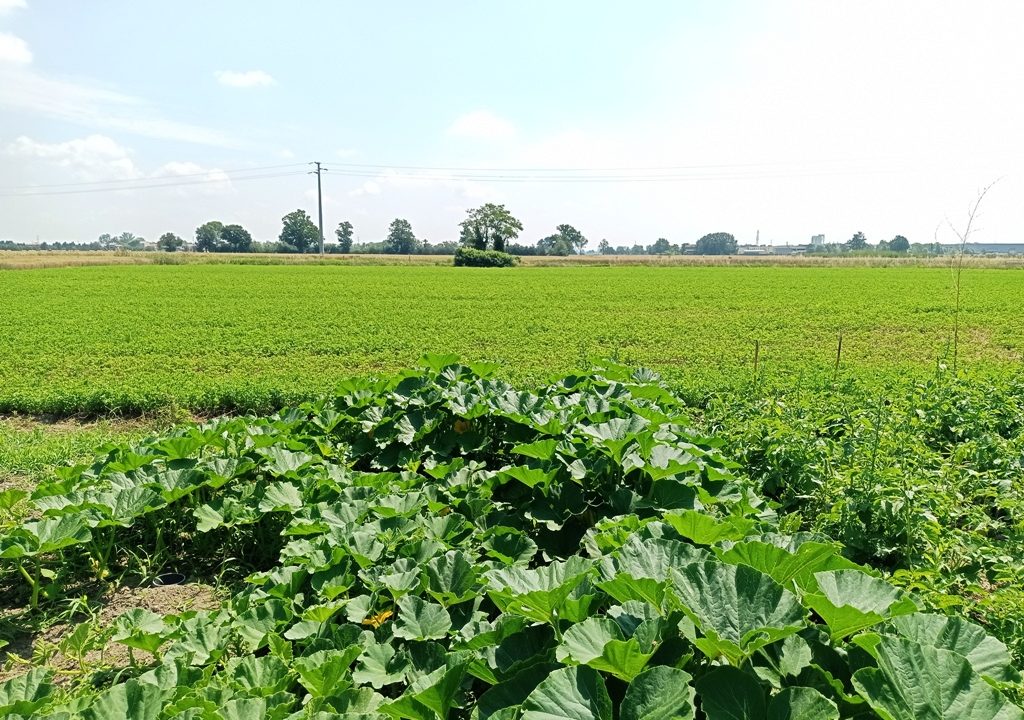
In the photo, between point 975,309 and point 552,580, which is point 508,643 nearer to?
point 552,580

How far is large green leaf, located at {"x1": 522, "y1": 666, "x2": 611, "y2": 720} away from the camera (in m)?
1.52

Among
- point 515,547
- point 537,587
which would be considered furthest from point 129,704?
point 515,547

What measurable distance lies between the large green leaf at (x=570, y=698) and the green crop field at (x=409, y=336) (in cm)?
764

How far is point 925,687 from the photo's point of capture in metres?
1.47

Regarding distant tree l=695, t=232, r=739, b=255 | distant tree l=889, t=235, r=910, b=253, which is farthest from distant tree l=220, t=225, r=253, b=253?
distant tree l=889, t=235, r=910, b=253

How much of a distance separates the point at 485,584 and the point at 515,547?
54 cm

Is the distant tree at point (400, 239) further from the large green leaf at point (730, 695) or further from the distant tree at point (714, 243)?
the large green leaf at point (730, 695)

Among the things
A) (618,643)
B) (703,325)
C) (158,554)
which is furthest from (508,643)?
(703,325)

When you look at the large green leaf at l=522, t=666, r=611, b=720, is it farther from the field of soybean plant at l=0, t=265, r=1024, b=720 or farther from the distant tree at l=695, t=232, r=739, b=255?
the distant tree at l=695, t=232, r=739, b=255

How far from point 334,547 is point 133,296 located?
81.7 ft

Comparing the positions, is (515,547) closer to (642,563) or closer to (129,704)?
(642,563)

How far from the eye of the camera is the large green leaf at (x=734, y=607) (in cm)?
164

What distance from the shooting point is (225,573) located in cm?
420

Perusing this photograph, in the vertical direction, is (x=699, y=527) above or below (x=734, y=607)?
below
